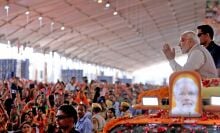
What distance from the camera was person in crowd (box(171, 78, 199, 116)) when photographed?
14.3 feet

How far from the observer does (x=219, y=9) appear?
2741 centimetres

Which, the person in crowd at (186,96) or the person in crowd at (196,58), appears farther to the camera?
the person in crowd at (196,58)

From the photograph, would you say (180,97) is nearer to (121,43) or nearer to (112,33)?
(112,33)

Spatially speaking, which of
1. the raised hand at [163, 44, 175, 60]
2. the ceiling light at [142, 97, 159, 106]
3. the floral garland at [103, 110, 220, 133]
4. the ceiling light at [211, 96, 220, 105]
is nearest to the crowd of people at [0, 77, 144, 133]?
the raised hand at [163, 44, 175, 60]

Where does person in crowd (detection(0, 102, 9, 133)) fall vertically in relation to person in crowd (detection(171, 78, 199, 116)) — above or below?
below

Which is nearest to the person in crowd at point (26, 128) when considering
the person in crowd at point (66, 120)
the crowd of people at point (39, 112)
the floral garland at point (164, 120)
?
the crowd of people at point (39, 112)

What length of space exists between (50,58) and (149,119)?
33.3 meters

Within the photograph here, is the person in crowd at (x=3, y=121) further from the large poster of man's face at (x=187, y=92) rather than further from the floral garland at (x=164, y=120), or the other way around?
the large poster of man's face at (x=187, y=92)

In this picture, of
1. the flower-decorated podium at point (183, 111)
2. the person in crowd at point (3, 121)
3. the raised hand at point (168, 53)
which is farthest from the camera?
the person in crowd at point (3, 121)

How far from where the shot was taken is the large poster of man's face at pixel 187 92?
14.3 feet

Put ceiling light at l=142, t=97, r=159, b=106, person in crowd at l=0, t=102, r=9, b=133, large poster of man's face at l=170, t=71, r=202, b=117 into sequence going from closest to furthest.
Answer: large poster of man's face at l=170, t=71, r=202, b=117 → ceiling light at l=142, t=97, r=159, b=106 → person in crowd at l=0, t=102, r=9, b=133

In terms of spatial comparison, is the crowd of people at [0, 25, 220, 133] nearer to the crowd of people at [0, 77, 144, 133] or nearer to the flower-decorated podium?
the crowd of people at [0, 77, 144, 133]

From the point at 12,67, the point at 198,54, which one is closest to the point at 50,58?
the point at 12,67

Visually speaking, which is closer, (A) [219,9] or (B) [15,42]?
(A) [219,9]
